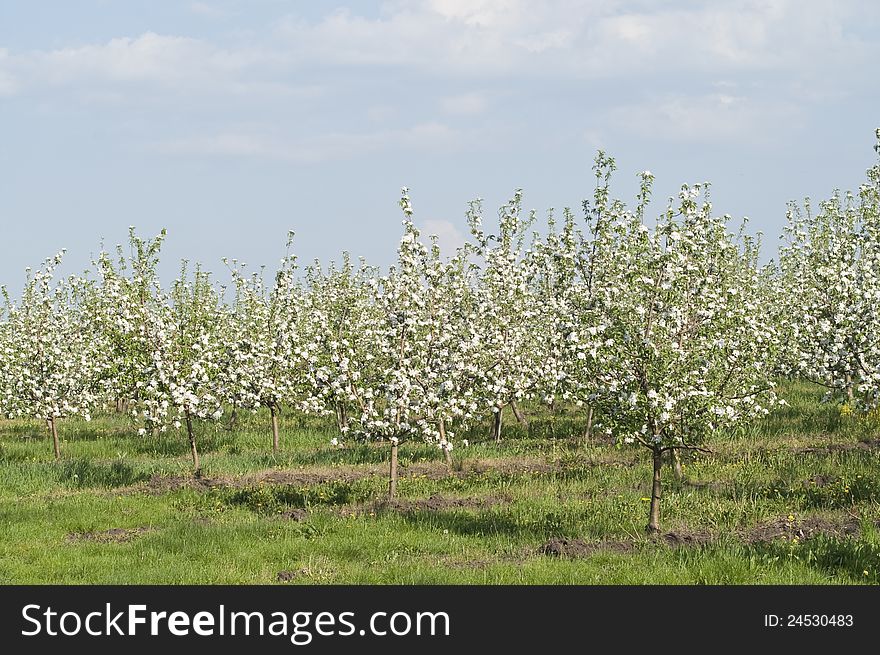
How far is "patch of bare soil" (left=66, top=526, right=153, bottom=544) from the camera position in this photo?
15461 millimetres

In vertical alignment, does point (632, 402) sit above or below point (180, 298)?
below

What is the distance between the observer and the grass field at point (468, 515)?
39.3 feet

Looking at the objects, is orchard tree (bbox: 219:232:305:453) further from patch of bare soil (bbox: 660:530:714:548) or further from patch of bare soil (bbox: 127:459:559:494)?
patch of bare soil (bbox: 660:530:714:548)

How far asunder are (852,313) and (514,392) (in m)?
9.17

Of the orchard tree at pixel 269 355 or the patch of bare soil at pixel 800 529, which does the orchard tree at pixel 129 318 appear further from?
the patch of bare soil at pixel 800 529

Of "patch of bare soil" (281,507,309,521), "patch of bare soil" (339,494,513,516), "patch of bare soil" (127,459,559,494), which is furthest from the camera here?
"patch of bare soil" (127,459,559,494)

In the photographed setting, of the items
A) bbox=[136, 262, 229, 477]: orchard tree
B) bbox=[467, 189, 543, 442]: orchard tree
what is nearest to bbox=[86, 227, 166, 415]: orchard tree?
bbox=[136, 262, 229, 477]: orchard tree

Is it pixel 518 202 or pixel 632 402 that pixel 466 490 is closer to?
pixel 632 402

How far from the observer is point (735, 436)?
72.2ft

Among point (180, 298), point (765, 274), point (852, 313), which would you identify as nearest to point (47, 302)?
point (180, 298)

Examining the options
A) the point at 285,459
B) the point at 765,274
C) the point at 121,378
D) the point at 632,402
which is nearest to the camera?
the point at 632,402

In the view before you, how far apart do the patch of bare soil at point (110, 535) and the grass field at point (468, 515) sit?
5 cm

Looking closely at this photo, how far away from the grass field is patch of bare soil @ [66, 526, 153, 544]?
0.16 ft

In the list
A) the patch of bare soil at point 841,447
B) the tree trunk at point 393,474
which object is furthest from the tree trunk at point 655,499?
the patch of bare soil at point 841,447
